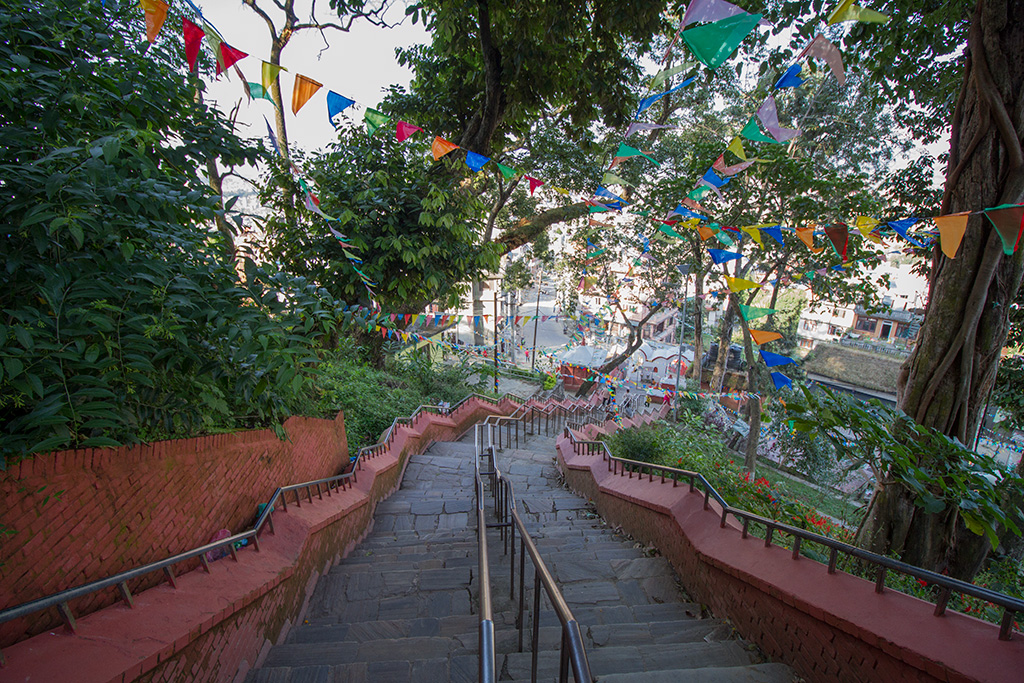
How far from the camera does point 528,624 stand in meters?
3.31

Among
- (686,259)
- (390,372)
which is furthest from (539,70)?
(686,259)

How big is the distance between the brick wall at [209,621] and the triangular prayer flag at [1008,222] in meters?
5.87

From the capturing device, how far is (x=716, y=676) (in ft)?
8.41

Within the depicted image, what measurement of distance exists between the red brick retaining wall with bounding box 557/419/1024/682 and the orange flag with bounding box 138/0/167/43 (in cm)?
563

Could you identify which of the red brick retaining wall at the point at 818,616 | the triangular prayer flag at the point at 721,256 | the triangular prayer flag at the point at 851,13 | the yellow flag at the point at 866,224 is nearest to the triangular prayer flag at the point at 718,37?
the triangular prayer flag at the point at 851,13

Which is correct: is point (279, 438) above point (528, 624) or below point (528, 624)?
above

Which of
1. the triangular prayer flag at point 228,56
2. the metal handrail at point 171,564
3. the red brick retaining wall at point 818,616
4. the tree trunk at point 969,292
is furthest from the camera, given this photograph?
the tree trunk at point 969,292

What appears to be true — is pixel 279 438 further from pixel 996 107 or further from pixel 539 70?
pixel 996 107

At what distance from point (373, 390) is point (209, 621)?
6.38 m

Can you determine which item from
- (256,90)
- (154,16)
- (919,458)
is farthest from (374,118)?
(919,458)

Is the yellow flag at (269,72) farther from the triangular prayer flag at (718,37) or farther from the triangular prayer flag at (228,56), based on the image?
the triangular prayer flag at (718,37)

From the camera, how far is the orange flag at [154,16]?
301 cm

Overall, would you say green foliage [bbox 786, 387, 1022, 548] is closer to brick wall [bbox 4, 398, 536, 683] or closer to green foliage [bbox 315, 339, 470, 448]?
brick wall [bbox 4, 398, 536, 683]

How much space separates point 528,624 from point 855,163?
19.1 m
